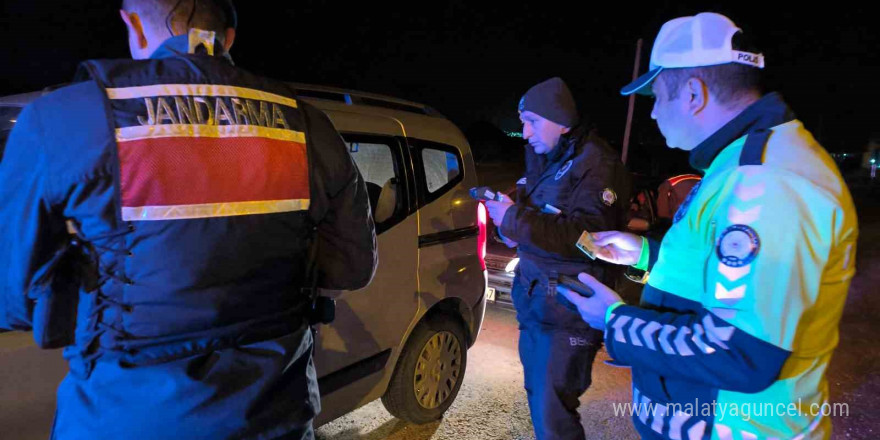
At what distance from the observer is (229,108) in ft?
3.96

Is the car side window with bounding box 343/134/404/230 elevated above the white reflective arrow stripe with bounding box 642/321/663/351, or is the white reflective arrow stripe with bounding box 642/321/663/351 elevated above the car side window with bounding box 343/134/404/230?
the car side window with bounding box 343/134/404/230

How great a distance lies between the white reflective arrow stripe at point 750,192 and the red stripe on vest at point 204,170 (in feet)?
3.32

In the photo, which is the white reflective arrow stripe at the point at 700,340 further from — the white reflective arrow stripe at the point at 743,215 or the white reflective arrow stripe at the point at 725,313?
the white reflective arrow stripe at the point at 743,215

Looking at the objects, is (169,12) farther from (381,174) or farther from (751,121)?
(381,174)

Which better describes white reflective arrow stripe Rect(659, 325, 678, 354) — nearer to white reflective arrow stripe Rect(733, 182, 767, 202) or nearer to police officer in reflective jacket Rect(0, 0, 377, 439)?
white reflective arrow stripe Rect(733, 182, 767, 202)

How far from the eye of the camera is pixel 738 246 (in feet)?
3.42

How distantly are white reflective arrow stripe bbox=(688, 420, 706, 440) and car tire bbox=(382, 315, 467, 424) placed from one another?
1.95 meters

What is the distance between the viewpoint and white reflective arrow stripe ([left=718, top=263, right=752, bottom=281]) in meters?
1.03

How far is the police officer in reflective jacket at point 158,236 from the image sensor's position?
1067 mm

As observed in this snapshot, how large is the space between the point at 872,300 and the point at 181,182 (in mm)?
7660

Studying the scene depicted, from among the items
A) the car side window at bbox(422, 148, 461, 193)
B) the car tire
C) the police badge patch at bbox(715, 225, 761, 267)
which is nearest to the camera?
the police badge patch at bbox(715, 225, 761, 267)

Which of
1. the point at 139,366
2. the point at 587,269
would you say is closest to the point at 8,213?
the point at 139,366

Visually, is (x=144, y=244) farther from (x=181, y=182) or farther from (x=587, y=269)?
(x=587, y=269)

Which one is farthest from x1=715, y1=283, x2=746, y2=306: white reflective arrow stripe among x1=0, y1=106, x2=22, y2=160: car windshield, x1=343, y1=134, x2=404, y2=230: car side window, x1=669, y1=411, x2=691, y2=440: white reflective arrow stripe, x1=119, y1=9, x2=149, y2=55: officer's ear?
x1=0, y1=106, x2=22, y2=160: car windshield
